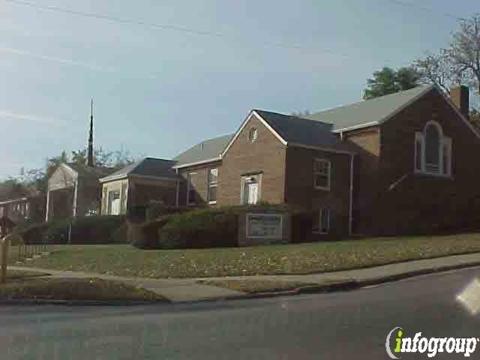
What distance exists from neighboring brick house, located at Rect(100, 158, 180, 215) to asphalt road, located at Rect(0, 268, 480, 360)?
30.1 meters

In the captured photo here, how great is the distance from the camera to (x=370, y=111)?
39.2 m

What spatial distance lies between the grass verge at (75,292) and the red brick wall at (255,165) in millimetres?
18701

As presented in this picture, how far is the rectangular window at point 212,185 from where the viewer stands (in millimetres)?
42469

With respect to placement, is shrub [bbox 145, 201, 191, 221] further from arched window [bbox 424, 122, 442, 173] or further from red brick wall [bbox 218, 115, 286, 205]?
arched window [bbox 424, 122, 442, 173]

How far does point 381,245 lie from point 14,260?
14011mm

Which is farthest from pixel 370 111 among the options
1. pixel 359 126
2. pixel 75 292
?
pixel 75 292

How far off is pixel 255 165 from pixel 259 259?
14439 mm

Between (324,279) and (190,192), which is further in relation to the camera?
(190,192)

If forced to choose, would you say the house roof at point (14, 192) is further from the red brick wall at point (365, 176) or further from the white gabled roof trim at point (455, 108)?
the white gabled roof trim at point (455, 108)

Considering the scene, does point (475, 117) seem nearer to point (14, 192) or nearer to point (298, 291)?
point (298, 291)

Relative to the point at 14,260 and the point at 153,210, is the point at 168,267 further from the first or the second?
the point at 153,210

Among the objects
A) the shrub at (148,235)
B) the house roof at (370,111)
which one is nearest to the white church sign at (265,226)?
the shrub at (148,235)

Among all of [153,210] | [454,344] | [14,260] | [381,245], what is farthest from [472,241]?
[454,344]

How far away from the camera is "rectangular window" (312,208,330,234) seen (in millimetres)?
35625
